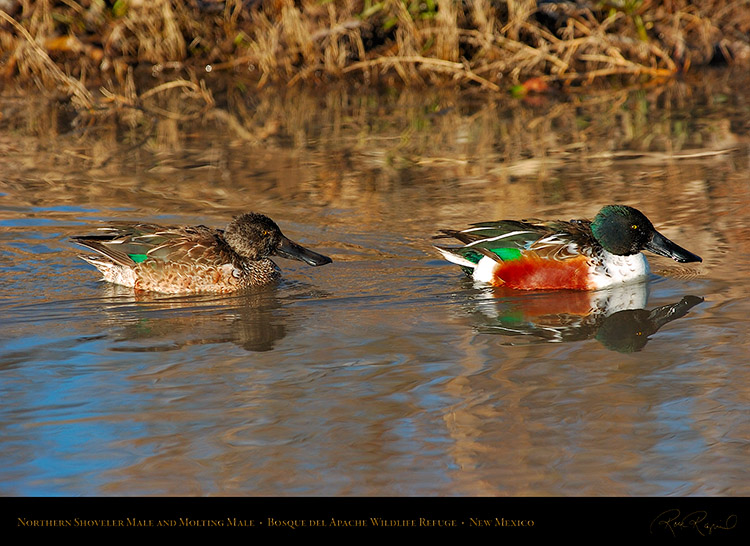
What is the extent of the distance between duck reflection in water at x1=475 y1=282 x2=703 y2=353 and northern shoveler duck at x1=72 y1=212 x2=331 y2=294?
1.30 m

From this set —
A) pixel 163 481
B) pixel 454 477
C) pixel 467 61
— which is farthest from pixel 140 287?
pixel 467 61

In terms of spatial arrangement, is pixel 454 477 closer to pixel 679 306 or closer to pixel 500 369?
pixel 500 369

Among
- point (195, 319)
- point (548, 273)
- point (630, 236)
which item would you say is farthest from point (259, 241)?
point (630, 236)

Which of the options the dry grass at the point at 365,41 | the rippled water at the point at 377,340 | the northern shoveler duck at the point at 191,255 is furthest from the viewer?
the dry grass at the point at 365,41

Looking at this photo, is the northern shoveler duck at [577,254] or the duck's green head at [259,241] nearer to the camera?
the northern shoveler duck at [577,254]

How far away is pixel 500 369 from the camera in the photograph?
17.9 feet

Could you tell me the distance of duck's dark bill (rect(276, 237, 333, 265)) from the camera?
7.15m

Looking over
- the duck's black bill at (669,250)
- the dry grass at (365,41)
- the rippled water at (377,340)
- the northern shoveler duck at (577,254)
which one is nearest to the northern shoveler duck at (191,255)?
the rippled water at (377,340)

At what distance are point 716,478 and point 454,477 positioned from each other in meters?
1.03

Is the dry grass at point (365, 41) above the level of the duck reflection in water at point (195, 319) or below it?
above

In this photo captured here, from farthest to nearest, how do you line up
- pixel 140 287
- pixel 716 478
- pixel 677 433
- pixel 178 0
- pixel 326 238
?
A: 1. pixel 178 0
2. pixel 326 238
3. pixel 140 287
4. pixel 677 433
5. pixel 716 478

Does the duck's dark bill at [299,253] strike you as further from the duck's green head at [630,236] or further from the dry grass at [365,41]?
the dry grass at [365,41]

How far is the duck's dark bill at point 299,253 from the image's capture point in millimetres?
7148

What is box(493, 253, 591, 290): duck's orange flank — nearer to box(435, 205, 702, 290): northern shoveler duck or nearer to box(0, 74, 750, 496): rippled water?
box(435, 205, 702, 290): northern shoveler duck
